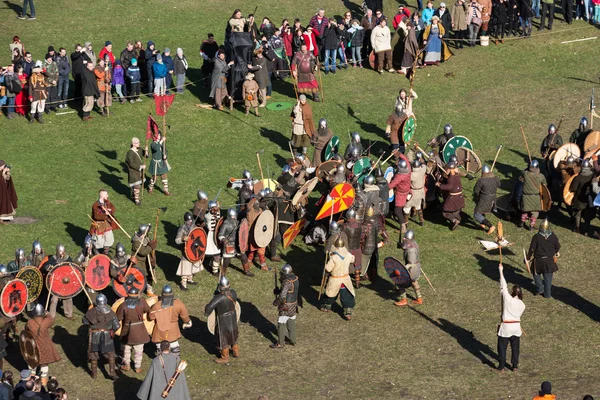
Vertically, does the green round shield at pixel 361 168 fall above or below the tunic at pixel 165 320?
above

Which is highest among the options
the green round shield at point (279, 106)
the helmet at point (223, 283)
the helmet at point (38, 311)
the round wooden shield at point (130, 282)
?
the green round shield at point (279, 106)

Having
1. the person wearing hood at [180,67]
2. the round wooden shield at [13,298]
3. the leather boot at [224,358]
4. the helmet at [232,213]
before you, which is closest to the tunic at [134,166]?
the helmet at [232,213]

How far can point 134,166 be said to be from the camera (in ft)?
95.3

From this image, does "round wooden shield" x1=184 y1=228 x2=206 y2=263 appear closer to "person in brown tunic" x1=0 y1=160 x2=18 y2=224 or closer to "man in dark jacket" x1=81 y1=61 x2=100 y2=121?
"person in brown tunic" x1=0 y1=160 x2=18 y2=224

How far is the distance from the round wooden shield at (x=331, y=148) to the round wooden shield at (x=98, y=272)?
25.6 feet

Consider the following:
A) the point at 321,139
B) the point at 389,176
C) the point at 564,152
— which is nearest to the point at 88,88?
the point at 321,139

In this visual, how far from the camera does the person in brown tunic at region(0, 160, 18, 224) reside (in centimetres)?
2786

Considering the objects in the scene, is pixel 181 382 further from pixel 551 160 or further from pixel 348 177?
pixel 551 160

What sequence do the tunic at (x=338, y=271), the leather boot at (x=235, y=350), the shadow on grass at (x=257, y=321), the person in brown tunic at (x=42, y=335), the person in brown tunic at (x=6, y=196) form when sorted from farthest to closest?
the person in brown tunic at (x=6, y=196)
the tunic at (x=338, y=271)
the shadow on grass at (x=257, y=321)
the leather boot at (x=235, y=350)
the person in brown tunic at (x=42, y=335)

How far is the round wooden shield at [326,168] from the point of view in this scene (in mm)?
29016

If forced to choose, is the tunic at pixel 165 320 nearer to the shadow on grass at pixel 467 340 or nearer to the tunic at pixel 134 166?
the shadow on grass at pixel 467 340

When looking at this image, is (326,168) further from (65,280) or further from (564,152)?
(65,280)

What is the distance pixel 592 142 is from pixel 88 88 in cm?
1318

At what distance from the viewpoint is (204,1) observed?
41.9 m
